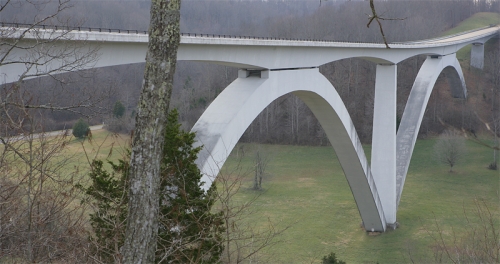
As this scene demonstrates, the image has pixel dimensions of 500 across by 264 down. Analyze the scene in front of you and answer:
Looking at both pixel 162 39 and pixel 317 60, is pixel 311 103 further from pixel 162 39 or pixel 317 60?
pixel 162 39

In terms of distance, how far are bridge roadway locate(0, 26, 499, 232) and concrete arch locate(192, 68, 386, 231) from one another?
0.07 feet

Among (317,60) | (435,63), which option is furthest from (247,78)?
(435,63)

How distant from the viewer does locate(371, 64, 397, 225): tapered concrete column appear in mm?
23047

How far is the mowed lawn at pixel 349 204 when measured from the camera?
811 inches

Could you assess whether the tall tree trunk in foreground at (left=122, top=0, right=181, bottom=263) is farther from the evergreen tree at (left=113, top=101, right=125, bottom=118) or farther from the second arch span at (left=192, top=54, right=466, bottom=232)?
the evergreen tree at (left=113, top=101, right=125, bottom=118)

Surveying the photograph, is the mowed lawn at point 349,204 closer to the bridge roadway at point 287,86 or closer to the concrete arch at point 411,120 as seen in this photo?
the bridge roadway at point 287,86

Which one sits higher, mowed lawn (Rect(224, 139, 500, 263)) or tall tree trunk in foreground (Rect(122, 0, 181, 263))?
tall tree trunk in foreground (Rect(122, 0, 181, 263))

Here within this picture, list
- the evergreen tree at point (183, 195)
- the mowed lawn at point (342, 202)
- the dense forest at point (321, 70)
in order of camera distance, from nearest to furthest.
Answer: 1. the evergreen tree at point (183, 195)
2. the mowed lawn at point (342, 202)
3. the dense forest at point (321, 70)

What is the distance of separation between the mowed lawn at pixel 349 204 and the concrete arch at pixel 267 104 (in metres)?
1.58

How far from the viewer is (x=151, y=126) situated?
460 centimetres

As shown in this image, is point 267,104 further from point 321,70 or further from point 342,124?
point 321,70

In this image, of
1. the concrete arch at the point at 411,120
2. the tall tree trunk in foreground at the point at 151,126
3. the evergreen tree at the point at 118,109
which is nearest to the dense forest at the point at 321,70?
the evergreen tree at the point at 118,109

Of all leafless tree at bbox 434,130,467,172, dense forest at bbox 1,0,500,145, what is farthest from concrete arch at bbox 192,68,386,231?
dense forest at bbox 1,0,500,145

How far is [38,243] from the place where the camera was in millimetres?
6934
